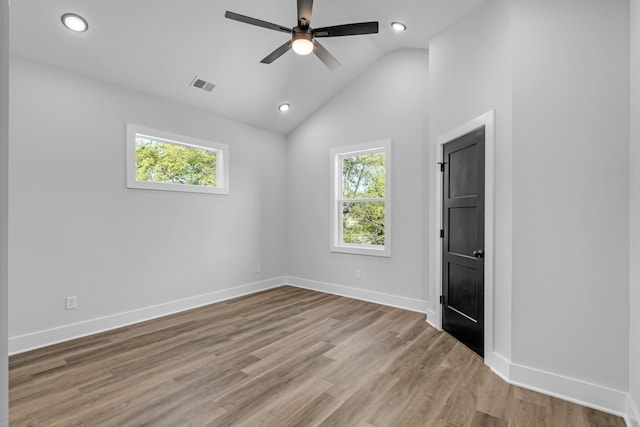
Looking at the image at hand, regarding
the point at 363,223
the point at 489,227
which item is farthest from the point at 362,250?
the point at 489,227

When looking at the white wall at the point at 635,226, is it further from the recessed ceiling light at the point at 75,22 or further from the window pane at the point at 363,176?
the recessed ceiling light at the point at 75,22

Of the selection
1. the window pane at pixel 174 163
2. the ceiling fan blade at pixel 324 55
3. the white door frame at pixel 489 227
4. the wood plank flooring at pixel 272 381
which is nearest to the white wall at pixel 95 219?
the window pane at pixel 174 163

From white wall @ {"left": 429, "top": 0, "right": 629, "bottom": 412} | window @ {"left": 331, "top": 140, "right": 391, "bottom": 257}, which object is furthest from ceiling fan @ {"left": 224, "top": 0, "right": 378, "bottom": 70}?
window @ {"left": 331, "top": 140, "right": 391, "bottom": 257}

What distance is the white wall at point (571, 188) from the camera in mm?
2133

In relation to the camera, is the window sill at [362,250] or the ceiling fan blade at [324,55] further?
the window sill at [362,250]

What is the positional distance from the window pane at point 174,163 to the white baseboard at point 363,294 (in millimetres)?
2224

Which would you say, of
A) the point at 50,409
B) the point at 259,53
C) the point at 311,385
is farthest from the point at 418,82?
the point at 50,409

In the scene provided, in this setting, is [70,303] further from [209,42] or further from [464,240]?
[464,240]

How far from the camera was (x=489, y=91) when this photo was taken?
2781mm

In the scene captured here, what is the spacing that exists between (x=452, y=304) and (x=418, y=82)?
2807 millimetres

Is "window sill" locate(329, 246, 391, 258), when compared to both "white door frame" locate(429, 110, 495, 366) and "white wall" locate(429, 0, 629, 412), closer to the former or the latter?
"white door frame" locate(429, 110, 495, 366)

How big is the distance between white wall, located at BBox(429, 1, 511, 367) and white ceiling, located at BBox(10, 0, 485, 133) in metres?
0.25

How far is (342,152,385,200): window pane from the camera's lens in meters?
4.74

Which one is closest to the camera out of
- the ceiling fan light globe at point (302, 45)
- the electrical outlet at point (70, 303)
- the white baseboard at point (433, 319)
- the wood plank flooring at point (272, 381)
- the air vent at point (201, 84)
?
the wood plank flooring at point (272, 381)
